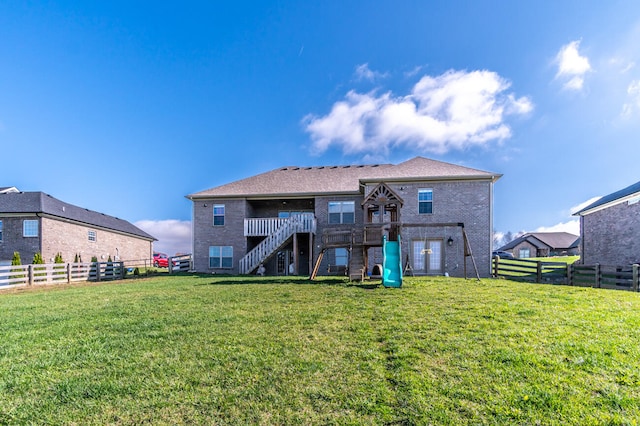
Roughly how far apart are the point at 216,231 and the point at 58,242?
40.4 ft

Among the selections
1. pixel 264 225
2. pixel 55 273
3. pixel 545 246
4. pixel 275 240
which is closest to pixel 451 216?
pixel 275 240

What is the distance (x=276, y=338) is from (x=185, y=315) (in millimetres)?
3003

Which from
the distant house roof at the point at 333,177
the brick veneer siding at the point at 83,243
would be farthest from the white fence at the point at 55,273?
the distant house roof at the point at 333,177

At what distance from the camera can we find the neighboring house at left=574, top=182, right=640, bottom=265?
15.7 meters

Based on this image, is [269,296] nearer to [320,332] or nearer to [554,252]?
[320,332]

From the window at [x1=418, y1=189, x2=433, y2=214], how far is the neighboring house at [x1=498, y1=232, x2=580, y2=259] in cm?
4018

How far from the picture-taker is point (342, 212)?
61.9 ft

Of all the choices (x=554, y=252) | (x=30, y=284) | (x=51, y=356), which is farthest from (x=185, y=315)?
(x=554, y=252)

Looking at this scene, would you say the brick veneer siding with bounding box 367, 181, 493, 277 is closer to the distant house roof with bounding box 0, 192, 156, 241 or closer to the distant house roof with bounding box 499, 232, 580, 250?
the distant house roof with bounding box 0, 192, 156, 241

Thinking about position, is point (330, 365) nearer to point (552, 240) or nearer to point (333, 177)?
point (333, 177)

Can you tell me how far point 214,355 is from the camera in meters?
4.75

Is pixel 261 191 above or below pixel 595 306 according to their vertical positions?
above

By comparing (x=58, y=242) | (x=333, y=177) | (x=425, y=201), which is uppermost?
(x=333, y=177)

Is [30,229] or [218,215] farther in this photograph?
[30,229]
